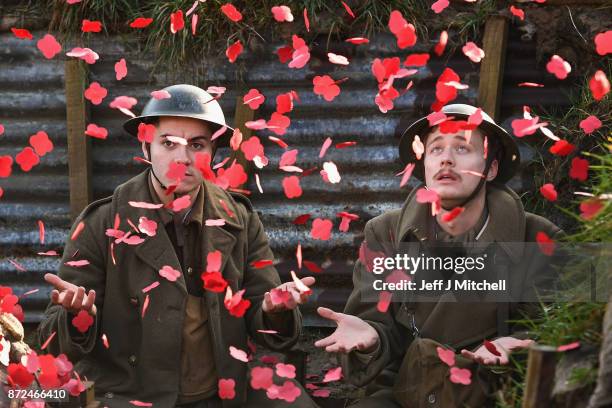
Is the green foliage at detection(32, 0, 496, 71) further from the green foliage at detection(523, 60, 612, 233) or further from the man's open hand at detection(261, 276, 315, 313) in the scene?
the man's open hand at detection(261, 276, 315, 313)

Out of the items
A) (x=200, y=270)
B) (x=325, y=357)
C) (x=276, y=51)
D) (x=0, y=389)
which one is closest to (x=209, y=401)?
(x=200, y=270)

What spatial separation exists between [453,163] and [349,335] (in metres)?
1.02

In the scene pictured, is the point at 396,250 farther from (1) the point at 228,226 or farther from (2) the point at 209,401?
(2) the point at 209,401

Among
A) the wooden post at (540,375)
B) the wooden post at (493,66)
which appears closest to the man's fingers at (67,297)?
the wooden post at (540,375)

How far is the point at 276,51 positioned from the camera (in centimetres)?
711

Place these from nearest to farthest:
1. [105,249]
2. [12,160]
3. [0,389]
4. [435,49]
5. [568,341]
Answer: [568,341] < [0,389] < [105,249] < [435,49] < [12,160]

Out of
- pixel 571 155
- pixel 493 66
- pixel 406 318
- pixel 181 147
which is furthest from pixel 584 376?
pixel 493 66

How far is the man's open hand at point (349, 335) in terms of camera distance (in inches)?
196

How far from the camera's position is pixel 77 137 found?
7.16 meters

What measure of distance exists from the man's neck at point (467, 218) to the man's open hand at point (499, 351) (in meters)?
0.68

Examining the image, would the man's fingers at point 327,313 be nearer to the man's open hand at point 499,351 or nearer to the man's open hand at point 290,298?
the man's open hand at point 290,298

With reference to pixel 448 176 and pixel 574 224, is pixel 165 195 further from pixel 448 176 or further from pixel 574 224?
pixel 574 224

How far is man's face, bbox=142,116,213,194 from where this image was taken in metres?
5.27

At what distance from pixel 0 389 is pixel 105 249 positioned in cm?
100
